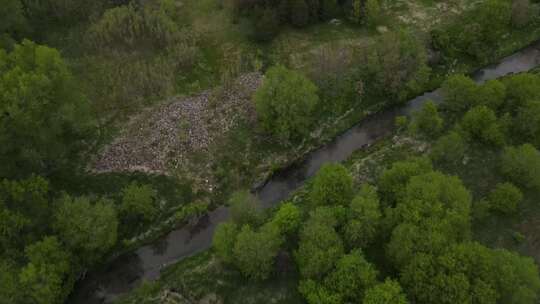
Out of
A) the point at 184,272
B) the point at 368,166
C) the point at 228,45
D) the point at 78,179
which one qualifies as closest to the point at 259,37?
the point at 228,45

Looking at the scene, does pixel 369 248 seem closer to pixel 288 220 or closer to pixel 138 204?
pixel 288 220

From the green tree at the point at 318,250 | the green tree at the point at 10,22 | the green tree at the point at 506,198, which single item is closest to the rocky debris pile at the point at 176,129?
the green tree at the point at 10,22

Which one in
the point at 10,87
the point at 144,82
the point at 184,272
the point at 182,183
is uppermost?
the point at 10,87

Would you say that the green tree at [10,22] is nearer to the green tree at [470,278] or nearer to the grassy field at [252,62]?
the grassy field at [252,62]

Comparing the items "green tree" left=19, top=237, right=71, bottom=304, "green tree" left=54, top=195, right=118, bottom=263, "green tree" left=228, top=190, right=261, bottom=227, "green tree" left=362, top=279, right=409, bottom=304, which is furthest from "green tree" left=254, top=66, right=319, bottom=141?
"green tree" left=19, top=237, right=71, bottom=304

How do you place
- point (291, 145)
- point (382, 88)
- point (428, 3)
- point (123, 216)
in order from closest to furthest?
1. point (123, 216)
2. point (291, 145)
3. point (382, 88)
4. point (428, 3)

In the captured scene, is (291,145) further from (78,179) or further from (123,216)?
(78,179)
